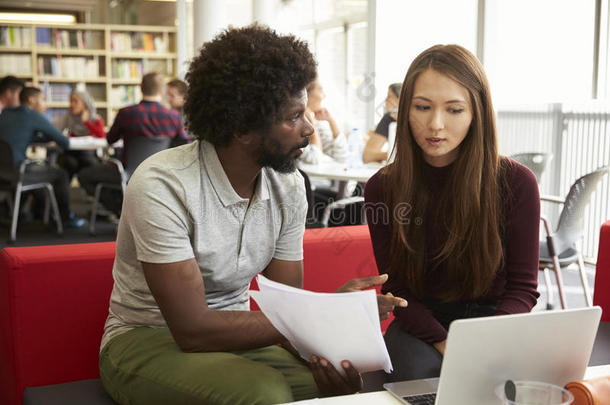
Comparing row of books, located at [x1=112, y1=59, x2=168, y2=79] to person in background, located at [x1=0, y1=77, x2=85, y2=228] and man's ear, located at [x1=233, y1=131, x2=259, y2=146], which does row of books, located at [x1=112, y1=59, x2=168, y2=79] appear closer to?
person in background, located at [x1=0, y1=77, x2=85, y2=228]

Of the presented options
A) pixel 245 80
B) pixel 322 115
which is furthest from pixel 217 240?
pixel 322 115

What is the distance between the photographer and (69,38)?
832 centimetres

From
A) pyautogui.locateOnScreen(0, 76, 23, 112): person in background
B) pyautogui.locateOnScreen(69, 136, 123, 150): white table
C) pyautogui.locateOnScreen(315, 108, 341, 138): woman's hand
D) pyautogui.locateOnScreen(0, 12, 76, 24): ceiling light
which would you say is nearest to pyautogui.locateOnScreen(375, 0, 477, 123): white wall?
pyautogui.locateOnScreen(315, 108, 341, 138): woman's hand

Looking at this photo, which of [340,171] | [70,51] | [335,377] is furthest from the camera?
[70,51]

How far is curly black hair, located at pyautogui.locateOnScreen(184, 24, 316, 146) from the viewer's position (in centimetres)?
137

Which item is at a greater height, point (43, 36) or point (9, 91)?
point (43, 36)

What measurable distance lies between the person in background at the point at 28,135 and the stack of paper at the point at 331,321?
4350mm

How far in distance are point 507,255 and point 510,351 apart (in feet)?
2.49

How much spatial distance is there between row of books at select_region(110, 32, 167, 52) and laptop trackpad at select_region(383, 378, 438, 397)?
8.19 meters

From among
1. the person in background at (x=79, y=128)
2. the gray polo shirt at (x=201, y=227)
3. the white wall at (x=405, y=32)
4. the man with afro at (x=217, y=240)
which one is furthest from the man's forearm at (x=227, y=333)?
the person in background at (x=79, y=128)

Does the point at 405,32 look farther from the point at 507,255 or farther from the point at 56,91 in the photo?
the point at 56,91

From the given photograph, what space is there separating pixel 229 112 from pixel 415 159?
0.53 m

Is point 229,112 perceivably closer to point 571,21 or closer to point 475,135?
point 475,135

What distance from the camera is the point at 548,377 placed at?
942mm
